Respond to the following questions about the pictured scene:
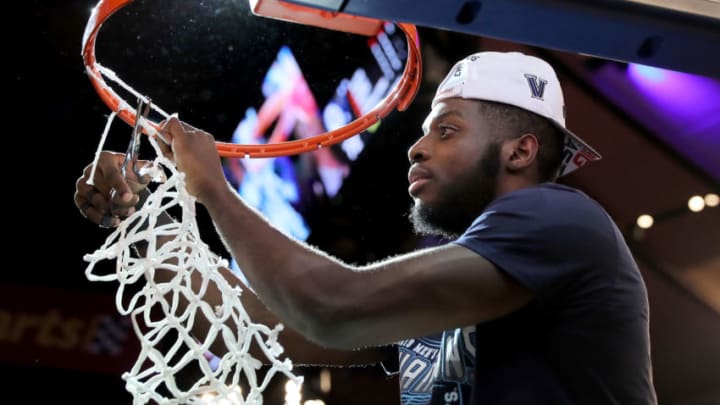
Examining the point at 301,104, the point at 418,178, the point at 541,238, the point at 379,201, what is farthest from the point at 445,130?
the point at 379,201

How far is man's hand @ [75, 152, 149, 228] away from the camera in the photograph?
143cm

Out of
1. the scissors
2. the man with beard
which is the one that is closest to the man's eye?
the man with beard

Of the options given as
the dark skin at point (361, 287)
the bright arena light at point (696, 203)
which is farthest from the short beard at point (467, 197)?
the bright arena light at point (696, 203)

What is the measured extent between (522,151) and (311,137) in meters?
0.51

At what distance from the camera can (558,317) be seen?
1146 mm

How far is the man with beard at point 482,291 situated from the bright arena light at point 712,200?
2.60m

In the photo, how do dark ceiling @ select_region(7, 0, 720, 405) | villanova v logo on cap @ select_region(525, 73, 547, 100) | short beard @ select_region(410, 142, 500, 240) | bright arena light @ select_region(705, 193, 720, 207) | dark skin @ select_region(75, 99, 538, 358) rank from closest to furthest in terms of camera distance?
dark skin @ select_region(75, 99, 538, 358), short beard @ select_region(410, 142, 500, 240), villanova v logo on cap @ select_region(525, 73, 547, 100), dark ceiling @ select_region(7, 0, 720, 405), bright arena light @ select_region(705, 193, 720, 207)

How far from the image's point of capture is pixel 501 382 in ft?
3.70

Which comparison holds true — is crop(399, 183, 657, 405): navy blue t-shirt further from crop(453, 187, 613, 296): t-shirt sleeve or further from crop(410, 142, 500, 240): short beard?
crop(410, 142, 500, 240): short beard

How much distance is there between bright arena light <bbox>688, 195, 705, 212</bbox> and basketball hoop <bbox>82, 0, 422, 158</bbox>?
2.37 m

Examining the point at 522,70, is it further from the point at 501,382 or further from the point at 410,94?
the point at 501,382

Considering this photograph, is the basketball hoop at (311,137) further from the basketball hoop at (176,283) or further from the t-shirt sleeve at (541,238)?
the t-shirt sleeve at (541,238)

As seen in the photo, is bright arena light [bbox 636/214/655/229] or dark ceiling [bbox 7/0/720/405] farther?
bright arena light [bbox 636/214/655/229]

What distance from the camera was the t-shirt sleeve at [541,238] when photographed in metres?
1.10
